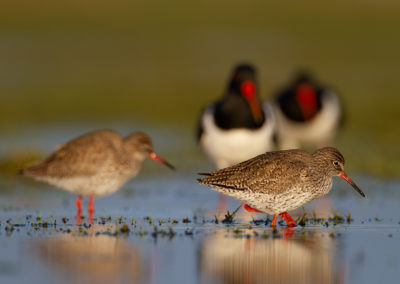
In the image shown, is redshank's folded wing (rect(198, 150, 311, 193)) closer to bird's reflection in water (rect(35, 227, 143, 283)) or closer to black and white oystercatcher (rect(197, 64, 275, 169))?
bird's reflection in water (rect(35, 227, 143, 283))

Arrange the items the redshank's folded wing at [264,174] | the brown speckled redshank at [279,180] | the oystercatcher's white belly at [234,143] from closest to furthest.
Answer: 1. the brown speckled redshank at [279,180]
2. the redshank's folded wing at [264,174]
3. the oystercatcher's white belly at [234,143]

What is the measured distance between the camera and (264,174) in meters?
10.3

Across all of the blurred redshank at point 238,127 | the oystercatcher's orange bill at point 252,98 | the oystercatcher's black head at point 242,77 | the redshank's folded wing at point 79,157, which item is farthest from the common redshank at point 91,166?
the oystercatcher's black head at point 242,77

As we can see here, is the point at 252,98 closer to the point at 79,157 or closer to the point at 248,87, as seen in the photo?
the point at 248,87

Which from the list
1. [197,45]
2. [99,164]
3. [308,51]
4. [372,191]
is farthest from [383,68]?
[99,164]

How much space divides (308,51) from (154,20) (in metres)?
10.0

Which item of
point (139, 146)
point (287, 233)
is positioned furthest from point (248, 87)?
point (287, 233)

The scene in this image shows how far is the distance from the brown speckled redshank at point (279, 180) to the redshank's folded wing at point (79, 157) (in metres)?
1.78

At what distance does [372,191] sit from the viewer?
13375 millimetres

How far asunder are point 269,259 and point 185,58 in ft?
98.7

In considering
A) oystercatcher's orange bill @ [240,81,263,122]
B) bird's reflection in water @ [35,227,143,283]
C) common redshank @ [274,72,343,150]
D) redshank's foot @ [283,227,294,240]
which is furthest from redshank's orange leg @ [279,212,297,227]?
common redshank @ [274,72,343,150]

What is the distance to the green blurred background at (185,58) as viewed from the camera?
79.2 feet

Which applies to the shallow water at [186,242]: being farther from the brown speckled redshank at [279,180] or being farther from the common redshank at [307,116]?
the common redshank at [307,116]

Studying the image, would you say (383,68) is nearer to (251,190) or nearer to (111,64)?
(111,64)
